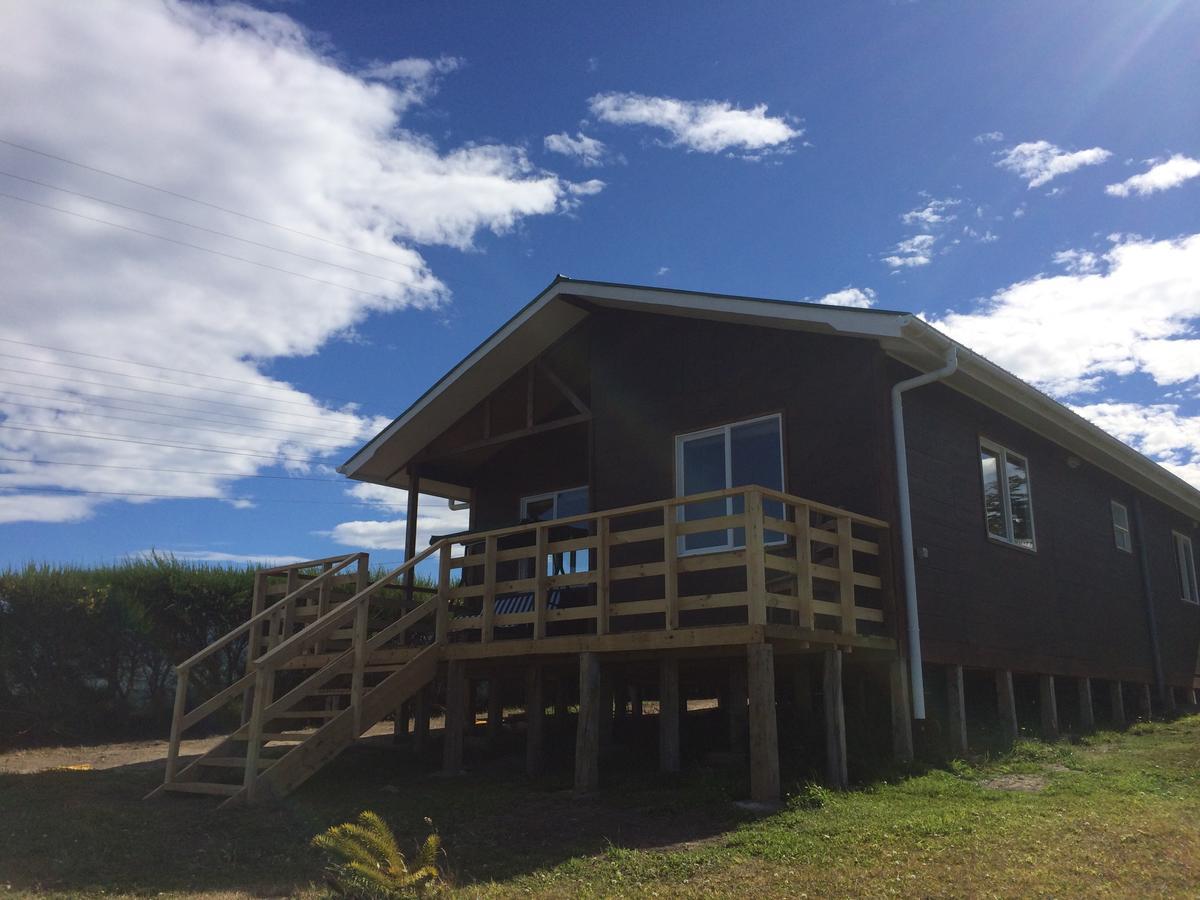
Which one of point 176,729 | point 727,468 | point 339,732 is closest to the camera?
point 339,732

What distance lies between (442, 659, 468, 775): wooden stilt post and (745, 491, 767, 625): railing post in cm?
389

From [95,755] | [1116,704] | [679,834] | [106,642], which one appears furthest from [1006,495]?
[106,642]

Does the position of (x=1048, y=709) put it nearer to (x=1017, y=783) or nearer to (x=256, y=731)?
(x=1017, y=783)

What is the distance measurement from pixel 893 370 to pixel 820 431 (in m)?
0.99

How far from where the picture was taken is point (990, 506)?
39.9 ft

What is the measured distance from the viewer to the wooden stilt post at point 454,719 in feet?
34.8

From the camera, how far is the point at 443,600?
10836 mm

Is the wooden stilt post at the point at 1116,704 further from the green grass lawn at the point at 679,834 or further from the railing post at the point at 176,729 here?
the railing post at the point at 176,729

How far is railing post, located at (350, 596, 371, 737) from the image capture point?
956 cm

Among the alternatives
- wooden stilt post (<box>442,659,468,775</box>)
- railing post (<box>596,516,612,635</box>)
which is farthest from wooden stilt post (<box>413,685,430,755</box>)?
railing post (<box>596,516,612,635</box>)

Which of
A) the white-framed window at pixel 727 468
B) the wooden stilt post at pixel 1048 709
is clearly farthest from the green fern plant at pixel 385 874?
the wooden stilt post at pixel 1048 709

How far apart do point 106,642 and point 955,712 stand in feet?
39.4

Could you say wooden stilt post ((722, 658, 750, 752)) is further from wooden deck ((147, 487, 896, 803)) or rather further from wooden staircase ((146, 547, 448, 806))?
wooden staircase ((146, 547, 448, 806))

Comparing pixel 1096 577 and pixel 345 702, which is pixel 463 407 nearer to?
pixel 345 702
